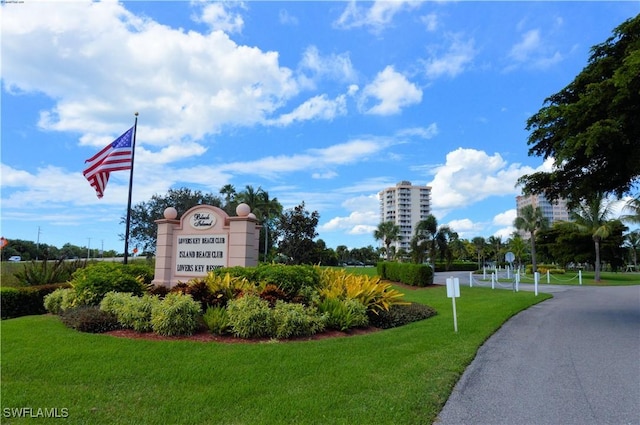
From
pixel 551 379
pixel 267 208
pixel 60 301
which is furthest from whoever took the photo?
pixel 267 208

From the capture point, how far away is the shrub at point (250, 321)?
Answer: 7.82 meters

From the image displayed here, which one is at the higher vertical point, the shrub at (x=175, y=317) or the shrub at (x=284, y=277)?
the shrub at (x=284, y=277)

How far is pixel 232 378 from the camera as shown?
547 cm

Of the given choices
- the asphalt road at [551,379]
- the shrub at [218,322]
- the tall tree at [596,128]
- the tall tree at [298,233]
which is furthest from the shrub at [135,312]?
the tall tree at [298,233]

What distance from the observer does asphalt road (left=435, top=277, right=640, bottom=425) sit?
15.0 feet

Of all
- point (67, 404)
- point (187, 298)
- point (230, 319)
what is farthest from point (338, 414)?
point (187, 298)

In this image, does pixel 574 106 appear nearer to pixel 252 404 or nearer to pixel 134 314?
pixel 252 404

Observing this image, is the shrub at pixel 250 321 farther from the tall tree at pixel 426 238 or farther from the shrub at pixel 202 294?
the tall tree at pixel 426 238

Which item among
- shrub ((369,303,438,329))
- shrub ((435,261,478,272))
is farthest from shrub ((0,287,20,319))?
shrub ((435,261,478,272))

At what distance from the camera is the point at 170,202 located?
4475 cm

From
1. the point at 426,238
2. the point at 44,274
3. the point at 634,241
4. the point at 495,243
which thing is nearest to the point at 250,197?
the point at 426,238

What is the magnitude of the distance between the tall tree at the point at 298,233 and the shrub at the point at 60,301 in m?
11.9

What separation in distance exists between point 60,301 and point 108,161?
18.1 ft

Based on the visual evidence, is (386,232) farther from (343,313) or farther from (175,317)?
(175,317)
